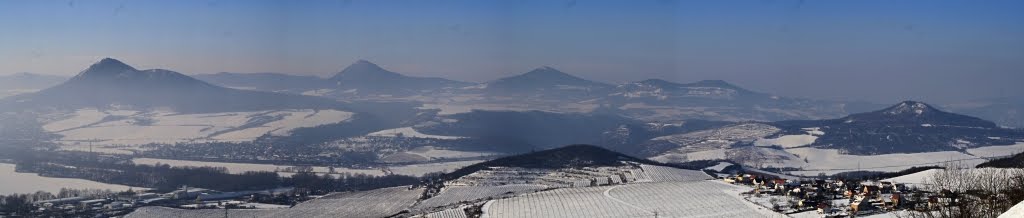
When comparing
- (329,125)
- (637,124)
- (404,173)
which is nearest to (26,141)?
(329,125)

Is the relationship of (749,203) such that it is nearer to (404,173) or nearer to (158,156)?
(404,173)

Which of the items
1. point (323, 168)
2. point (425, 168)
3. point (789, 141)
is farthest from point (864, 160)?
point (323, 168)

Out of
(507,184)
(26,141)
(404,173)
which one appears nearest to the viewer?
(507,184)

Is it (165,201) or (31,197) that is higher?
(31,197)

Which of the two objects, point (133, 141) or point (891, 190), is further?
point (133, 141)

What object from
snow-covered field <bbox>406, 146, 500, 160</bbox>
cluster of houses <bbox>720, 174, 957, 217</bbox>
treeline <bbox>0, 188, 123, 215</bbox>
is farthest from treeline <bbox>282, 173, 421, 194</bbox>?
cluster of houses <bbox>720, 174, 957, 217</bbox>

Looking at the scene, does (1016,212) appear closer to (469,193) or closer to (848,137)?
(469,193)
